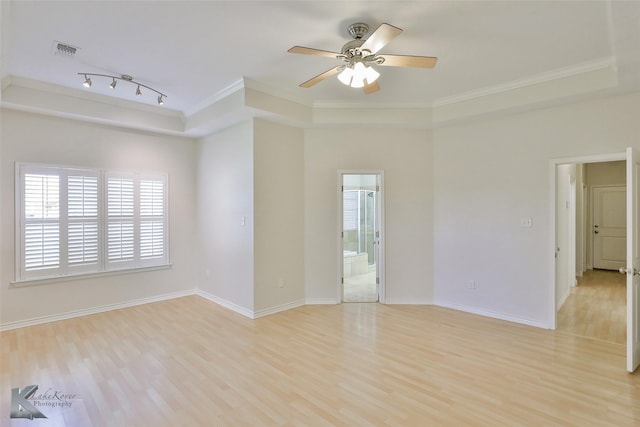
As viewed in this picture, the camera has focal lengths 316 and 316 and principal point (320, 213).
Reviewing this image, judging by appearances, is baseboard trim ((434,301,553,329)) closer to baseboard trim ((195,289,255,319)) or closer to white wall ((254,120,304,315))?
white wall ((254,120,304,315))

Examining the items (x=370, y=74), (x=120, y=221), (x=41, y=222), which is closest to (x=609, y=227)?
(x=370, y=74)

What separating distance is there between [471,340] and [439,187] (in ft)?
7.26

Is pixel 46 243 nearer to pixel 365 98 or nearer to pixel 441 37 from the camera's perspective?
pixel 365 98

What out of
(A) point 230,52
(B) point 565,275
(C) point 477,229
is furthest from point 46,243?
(B) point 565,275

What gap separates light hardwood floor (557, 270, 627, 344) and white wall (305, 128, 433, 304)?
5.86ft

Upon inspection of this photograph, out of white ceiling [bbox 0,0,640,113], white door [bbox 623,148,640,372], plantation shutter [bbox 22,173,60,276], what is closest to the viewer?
white ceiling [bbox 0,0,640,113]

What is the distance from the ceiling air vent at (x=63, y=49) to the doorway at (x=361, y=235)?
3.41 meters

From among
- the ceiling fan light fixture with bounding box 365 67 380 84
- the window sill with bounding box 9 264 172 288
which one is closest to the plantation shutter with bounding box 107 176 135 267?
the window sill with bounding box 9 264 172 288

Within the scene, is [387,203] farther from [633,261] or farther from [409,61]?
[633,261]

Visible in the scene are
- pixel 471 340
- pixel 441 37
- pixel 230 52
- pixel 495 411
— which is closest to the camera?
pixel 495 411

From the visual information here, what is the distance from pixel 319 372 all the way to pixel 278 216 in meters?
2.28

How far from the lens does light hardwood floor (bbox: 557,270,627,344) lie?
3.73 metres

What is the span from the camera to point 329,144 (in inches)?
192

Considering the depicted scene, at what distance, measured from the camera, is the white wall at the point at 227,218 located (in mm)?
4371
